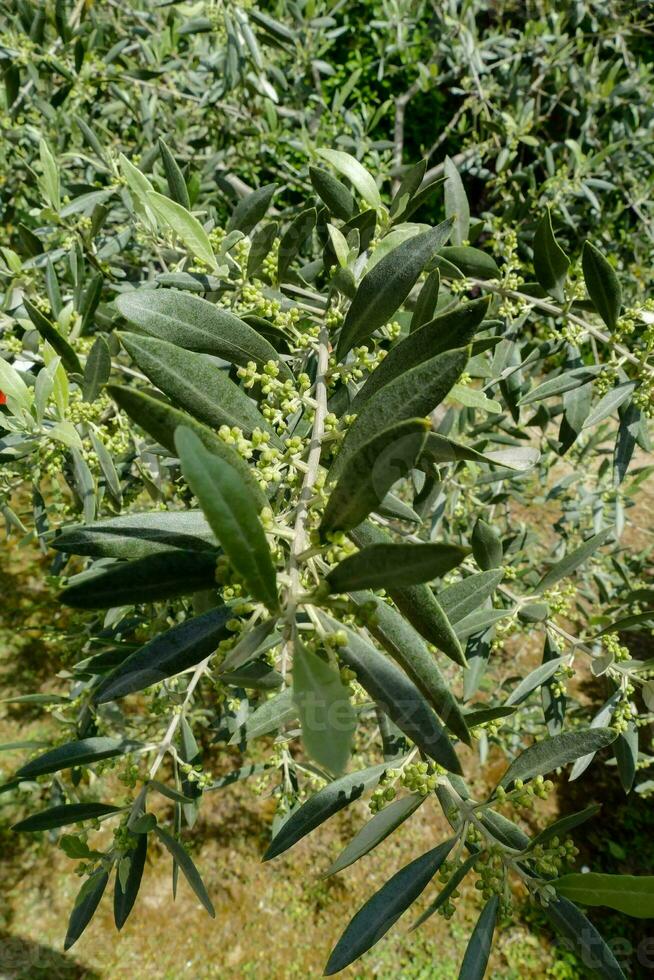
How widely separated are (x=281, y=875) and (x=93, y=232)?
3.63m

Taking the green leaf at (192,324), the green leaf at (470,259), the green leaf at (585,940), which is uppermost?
the green leaf at (470,259)

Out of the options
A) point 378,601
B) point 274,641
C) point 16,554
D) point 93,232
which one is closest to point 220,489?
point 378,601

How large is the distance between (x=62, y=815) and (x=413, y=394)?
1.22m

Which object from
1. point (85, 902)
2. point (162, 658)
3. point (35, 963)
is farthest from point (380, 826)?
point (35, 963)

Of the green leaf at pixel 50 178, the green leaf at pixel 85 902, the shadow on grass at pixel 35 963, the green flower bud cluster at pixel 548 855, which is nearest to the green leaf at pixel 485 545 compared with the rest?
the green flower bud cluster at pixel 548 855

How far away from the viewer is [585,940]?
1069 mm

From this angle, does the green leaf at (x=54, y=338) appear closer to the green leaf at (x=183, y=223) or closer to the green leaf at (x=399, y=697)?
the green leaf at (x=183, y=223)

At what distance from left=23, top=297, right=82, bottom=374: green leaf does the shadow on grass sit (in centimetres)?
333

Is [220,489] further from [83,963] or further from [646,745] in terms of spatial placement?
[646,745]

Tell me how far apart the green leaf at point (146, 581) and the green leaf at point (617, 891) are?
66cm

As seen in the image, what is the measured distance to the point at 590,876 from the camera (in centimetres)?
94

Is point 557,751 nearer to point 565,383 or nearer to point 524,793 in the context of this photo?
point 524,793

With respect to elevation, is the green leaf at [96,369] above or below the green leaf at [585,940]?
above

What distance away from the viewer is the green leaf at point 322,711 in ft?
2.06
